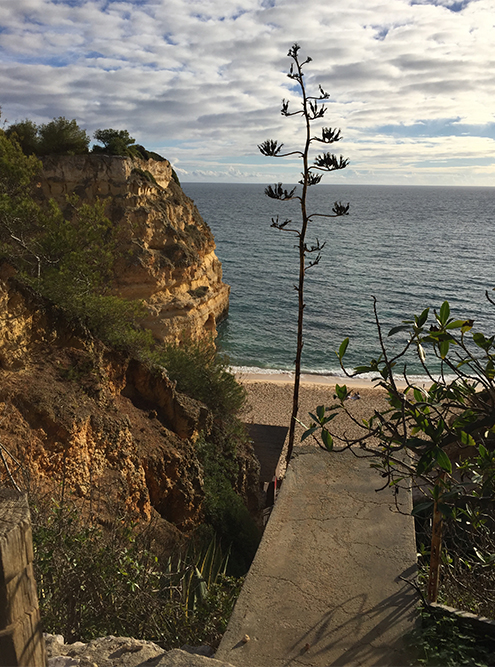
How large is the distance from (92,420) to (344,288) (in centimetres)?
4836

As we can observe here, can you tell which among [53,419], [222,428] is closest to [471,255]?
[222,428]

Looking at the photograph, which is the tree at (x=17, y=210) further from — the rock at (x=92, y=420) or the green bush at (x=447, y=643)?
the green bush at (x=447, y=643)

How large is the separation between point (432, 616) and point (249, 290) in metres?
50.5

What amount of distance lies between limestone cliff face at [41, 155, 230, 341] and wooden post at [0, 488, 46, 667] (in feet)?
80.8

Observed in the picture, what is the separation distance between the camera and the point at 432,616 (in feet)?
13.1

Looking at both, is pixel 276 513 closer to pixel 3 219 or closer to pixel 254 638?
pixel 254 638

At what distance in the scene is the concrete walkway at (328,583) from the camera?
3699 millimetres

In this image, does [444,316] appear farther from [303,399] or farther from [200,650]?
[303,399]

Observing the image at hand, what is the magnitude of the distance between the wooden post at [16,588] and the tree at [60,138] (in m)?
31.4

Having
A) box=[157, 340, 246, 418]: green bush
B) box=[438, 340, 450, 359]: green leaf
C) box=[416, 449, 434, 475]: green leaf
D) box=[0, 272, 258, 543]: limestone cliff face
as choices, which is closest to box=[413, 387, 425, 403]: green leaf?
box=[438, 340, 450, 359]: green leaf

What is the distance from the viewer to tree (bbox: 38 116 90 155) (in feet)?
98.4

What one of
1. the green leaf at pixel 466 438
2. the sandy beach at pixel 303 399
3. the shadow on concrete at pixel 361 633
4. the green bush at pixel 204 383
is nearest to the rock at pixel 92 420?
the green bush at pixel 204 383

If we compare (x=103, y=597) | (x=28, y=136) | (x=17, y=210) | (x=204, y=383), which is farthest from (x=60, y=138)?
(x=103, y=597)

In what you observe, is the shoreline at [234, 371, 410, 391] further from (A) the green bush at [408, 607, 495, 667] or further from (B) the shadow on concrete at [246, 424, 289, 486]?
(A) the green bush at [408, 607, 495, 667]
